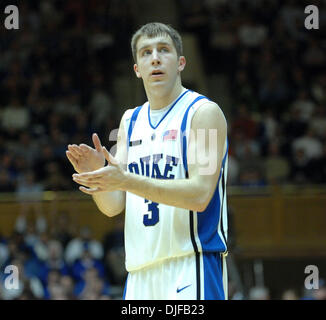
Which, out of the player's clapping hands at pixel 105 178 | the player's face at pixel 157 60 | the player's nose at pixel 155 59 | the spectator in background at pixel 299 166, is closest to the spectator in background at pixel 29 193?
the spectator in background at pixel 299 166

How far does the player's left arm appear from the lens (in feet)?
14.8

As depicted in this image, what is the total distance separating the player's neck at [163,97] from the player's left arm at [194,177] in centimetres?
30

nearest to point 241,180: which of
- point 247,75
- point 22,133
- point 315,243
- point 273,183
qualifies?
point 273,183

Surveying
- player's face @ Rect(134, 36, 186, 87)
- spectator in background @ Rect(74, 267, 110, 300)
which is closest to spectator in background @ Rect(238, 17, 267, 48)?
spectator in background @ Rect(74, 267, 110, 300)

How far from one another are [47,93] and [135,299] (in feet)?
37.3

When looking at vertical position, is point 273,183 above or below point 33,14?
below

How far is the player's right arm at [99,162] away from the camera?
491 centimetres

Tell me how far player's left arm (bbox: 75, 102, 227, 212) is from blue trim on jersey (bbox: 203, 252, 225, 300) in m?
0.40

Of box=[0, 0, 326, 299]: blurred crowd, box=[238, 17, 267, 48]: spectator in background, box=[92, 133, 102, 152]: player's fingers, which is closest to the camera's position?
box=[92, 133, 102, 152]: player's fingers

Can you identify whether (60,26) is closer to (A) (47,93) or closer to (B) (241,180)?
(A) (47,93)

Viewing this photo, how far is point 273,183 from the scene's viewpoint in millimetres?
13289

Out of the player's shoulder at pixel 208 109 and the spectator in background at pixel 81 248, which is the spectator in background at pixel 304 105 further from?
the player's shoulder at pixel 208 109

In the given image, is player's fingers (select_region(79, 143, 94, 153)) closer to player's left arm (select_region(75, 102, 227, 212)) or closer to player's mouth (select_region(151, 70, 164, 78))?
player's left arm (select_region(75, 102, 227, 212))

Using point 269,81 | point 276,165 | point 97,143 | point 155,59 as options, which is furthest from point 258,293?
point 97,143
